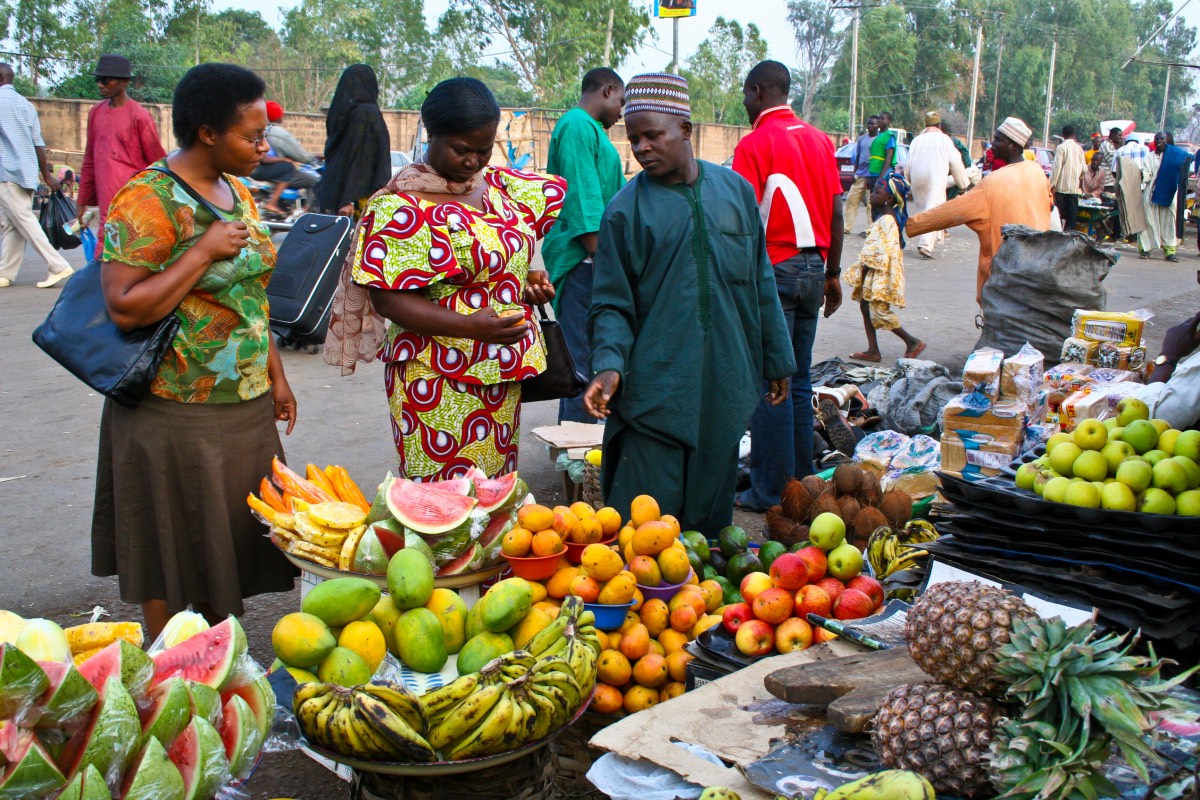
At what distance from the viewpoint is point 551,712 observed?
235 centimetres

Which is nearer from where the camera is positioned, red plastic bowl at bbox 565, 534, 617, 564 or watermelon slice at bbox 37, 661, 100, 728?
watermelon slice at bbox 37, 661, 100, 728

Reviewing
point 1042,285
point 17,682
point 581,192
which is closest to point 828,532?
point 17,682

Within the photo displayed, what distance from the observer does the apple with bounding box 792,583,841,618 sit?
10.8 ft

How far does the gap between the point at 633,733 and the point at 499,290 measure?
5.62 ft

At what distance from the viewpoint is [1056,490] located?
3182 mm

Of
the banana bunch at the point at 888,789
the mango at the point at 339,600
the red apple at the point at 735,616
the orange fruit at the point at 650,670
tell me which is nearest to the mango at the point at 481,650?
the mango at the point at 339,600

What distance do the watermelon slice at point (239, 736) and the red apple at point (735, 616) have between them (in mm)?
1597

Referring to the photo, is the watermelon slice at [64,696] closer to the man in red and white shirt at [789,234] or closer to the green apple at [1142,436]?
the green apple at [1142,436]

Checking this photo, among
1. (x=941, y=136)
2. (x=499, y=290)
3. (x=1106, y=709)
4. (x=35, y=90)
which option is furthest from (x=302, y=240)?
(x=35, y=90)

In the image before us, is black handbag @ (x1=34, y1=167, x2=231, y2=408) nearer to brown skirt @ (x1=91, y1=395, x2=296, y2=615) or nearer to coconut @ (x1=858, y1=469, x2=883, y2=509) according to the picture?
brown skirt @ (x1=91, y1=395, x2=296, y2=615)

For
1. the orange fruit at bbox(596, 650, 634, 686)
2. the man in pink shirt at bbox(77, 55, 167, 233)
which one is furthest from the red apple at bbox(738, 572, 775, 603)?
the man in pink shirt at bbox(77, 55, 167, 233)

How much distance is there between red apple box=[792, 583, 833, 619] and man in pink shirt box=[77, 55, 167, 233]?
806cm

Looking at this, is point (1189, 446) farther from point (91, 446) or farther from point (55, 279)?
point (55, 279)

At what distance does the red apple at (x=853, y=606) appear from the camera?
3283 millimetres
